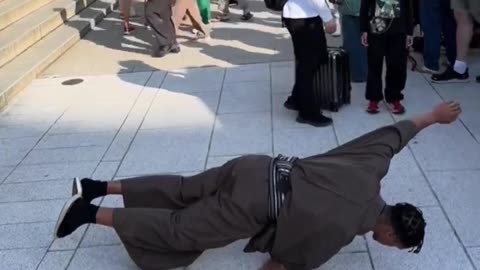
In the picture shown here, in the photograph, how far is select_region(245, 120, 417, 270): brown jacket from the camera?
9.02 ft

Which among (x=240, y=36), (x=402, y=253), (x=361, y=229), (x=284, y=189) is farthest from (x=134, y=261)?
(x=240, y=36)

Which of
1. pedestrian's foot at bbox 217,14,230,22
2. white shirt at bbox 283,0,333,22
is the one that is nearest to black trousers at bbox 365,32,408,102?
white shirt at bbox 283,0,333,22

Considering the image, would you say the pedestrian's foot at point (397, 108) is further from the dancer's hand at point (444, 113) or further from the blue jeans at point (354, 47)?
the dancer's hand at point (444, 113)

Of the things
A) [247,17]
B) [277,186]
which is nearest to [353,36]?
[277,186]

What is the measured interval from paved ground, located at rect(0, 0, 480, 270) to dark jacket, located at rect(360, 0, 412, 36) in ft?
2.20

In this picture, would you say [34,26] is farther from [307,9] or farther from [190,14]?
[307,9]

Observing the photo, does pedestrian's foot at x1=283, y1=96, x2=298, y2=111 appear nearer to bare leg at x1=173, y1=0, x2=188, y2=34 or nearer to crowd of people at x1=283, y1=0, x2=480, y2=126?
crowd of people at x1=283, y1=0, x2=480, y2=126

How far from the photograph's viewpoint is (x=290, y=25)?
4676 millimetres

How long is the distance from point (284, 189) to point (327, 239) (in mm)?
287

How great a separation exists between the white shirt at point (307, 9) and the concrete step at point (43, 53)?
270 centimetres

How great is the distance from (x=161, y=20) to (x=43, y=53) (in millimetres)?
1321

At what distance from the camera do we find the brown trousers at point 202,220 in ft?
9.44

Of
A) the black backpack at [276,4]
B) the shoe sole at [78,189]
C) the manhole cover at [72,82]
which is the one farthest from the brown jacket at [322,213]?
the manhole cover at [72,82]

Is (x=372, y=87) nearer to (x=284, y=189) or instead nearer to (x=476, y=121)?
(x=476, y=121)
